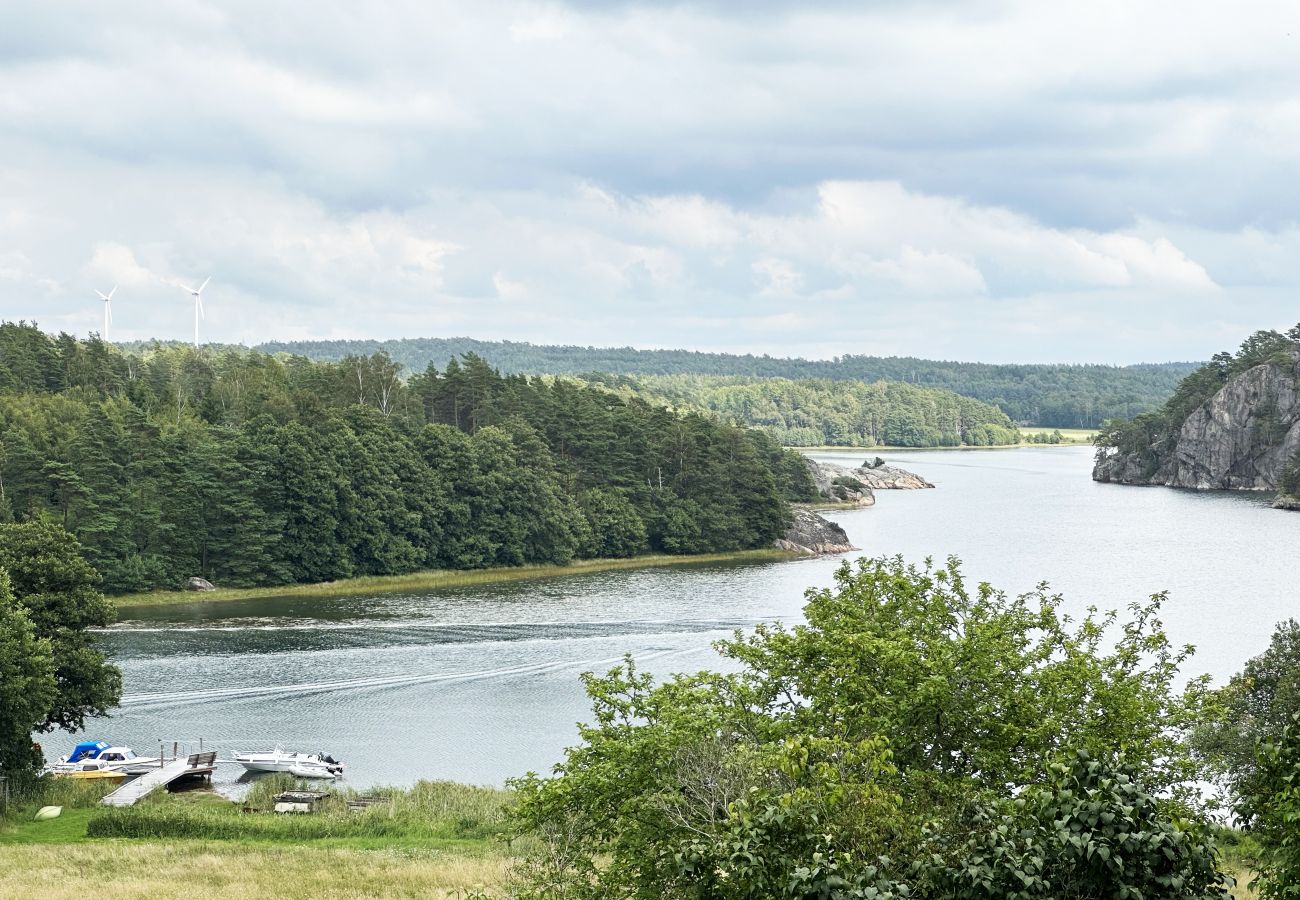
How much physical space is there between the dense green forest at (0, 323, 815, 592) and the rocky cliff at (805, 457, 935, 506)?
15.8 meters

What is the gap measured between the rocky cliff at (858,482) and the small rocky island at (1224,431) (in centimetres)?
3087

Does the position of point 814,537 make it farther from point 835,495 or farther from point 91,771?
point 91,771

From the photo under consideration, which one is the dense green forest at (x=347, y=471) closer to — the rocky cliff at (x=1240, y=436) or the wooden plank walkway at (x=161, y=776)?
the wooden plank walkway at (x=161, y=776)

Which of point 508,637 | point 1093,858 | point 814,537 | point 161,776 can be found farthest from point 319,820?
point 814,537

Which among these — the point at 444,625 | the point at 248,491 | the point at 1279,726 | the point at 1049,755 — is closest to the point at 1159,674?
the point at 1049,755

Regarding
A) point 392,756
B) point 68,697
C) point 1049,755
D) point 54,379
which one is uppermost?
point 54,379

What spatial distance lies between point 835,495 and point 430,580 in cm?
6731

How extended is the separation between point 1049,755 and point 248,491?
77.7 metres

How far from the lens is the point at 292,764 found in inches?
1748

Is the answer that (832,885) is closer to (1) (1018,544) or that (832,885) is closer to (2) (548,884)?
(2) (548,884)

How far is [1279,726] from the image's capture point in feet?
115

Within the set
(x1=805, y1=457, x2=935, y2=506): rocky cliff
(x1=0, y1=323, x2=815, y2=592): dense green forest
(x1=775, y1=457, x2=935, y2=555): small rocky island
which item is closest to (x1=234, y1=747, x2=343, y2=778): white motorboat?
(x1=0, y1=323, x2=815, y2=592): dense green forest

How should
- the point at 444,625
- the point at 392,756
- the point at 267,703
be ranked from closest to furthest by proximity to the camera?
the point at 392,756, the point at 267,703, the point at 444,625

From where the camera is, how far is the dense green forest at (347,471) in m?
85.7
